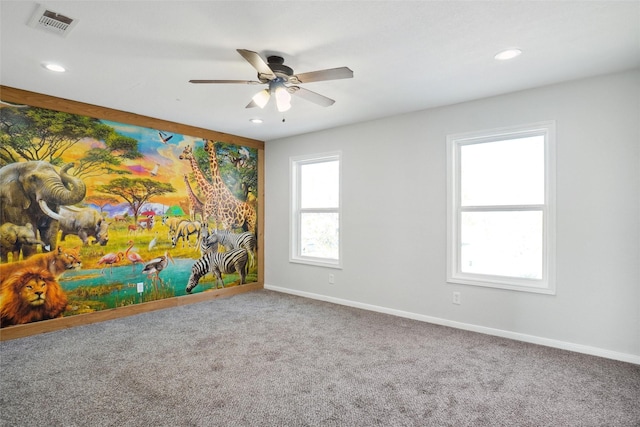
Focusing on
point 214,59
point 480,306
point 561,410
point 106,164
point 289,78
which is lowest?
point 561,410

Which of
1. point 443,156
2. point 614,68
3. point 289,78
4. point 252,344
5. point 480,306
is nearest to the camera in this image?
point 289,78

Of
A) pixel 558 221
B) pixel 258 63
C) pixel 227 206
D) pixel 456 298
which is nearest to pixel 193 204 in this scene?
pixel 227 206

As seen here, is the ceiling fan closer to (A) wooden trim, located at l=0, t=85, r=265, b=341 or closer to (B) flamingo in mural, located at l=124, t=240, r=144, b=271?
(A) wooden trim, located at l=0, t=85, r=265, b=341

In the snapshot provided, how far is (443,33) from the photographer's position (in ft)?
8.13

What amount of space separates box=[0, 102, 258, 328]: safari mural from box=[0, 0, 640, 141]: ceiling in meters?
0.60

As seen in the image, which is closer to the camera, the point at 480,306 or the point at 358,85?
the point at 358,85

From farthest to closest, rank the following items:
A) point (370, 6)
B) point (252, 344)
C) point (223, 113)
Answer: point (223, 113) → point (252, 344) → point (370, 6)

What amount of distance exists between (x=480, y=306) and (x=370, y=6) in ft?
10.2

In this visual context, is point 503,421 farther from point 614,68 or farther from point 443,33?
point 614,68

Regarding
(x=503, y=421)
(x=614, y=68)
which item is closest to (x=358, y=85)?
(x=614, y=68)

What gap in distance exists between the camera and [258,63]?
2447mm

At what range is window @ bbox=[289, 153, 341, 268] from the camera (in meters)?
5.22

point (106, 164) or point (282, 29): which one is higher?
point (282, 29)

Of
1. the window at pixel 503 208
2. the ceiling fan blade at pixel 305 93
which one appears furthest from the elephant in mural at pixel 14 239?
the window at pixel 503 208
